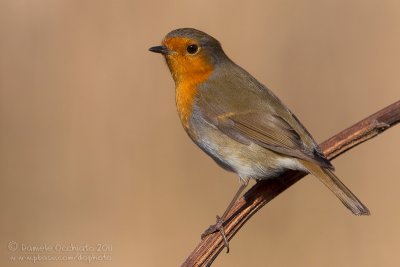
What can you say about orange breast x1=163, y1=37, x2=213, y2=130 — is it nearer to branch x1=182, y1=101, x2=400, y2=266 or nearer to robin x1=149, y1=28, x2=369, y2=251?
robin x1=149, y1=28, x2=369, y2=251

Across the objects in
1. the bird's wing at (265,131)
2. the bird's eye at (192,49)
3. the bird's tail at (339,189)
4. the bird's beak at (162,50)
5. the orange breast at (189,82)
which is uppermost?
the bird's beak at (162,50)

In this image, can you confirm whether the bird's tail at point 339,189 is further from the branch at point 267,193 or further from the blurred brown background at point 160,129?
the blurred brown background at point 160,129

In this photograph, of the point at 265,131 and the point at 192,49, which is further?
the point at 192,49

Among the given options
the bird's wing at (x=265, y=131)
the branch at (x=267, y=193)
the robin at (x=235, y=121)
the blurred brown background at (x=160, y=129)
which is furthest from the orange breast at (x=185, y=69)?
the blurred brown background at (x=160, y=129)

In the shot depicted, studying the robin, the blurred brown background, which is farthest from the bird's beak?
the blurred brown background

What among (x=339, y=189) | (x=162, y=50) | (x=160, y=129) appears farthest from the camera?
(x=160, y=129)

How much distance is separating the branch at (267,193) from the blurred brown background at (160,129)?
5.95 ft

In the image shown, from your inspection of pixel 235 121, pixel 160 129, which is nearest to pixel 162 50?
pixel 235 121

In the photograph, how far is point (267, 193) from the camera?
3.62m

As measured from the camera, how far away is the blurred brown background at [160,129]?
5.37 meters

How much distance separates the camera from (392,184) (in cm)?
542

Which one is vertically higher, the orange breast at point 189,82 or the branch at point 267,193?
the orange breast at point 189,82

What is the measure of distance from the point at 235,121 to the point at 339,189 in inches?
27.2

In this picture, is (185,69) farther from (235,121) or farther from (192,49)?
(235,121)
